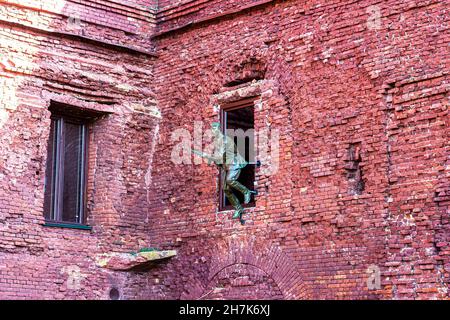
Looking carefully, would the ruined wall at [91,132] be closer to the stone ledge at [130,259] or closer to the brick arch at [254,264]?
the stone ledge at [130,259]

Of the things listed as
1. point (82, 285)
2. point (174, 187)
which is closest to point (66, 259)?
point (82, 285)

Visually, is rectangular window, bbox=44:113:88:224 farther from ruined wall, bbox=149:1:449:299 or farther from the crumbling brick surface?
ruined wall, bbox=149:1:449:299

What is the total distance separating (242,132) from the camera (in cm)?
1584

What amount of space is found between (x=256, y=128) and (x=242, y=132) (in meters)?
0.56

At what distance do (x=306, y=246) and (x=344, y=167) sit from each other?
1.19m

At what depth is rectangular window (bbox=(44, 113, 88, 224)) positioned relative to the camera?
51.7ft

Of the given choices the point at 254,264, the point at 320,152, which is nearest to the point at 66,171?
the point at 254,264

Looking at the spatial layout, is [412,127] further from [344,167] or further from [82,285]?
[82,285]

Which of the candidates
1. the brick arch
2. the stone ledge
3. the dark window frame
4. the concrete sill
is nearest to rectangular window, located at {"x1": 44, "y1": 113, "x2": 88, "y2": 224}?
the dark window frame

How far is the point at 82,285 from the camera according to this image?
15430mm

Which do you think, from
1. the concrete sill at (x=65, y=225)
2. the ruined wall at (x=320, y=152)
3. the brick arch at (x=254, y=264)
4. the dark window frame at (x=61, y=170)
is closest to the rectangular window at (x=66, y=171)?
the dark window frame at (x=61, y=170)

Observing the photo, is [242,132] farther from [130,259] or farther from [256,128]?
[130,259]

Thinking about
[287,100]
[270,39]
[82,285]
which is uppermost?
[270,39]

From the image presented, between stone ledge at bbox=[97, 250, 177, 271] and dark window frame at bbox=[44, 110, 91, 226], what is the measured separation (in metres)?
0.66
